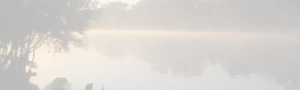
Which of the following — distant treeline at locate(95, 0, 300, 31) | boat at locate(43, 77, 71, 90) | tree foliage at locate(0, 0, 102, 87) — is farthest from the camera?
distant treeline at locate(95, 0, 300, 31)

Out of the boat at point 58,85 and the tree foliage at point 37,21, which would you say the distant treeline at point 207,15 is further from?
the boat at point 58,85

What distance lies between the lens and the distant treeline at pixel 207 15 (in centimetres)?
6869

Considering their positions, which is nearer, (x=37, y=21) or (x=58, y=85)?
(x=37, y=21)

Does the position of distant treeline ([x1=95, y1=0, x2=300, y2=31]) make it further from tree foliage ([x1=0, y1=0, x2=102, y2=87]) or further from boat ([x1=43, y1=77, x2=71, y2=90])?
boat ([x1=43, y1=77, x2=71, y2=90])

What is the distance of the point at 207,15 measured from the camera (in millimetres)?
99500

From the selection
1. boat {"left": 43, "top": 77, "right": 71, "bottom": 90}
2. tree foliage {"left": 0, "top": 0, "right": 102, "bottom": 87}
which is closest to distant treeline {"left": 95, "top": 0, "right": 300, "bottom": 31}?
tree foliage {"left": 0, "top": 0, "right": 102, "bottom": 87}

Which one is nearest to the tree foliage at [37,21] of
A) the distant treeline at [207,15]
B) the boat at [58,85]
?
the boat at [58,85]

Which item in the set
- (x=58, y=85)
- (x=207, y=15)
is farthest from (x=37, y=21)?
(x=207, y=15)

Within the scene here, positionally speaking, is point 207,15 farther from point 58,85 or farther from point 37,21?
point 37,21

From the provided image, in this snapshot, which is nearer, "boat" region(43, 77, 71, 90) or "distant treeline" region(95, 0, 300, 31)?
"boat" region(43, 77, 71, 90)

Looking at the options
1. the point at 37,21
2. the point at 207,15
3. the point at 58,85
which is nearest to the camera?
the point at 37,21

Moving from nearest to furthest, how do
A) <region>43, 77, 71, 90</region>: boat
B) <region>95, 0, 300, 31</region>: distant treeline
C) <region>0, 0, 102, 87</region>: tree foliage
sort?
<region>0, 0, 102, 87</region>: tree foliage < <region>43, 77, 71, 90</region>: boat < <region>95, 0, 300, 31</region>: distant treeline

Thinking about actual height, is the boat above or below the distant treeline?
below

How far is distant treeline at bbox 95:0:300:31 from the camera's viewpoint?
68688mm
